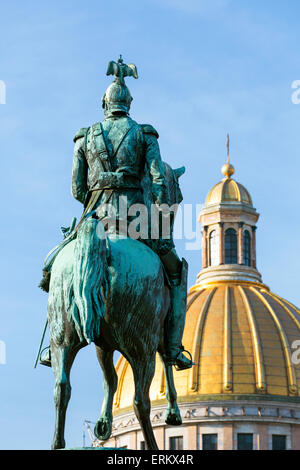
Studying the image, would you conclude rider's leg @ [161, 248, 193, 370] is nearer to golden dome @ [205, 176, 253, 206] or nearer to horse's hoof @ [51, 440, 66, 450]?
horse's hoof @ [51, 440, 66, 450]

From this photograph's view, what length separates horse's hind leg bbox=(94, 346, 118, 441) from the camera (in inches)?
742

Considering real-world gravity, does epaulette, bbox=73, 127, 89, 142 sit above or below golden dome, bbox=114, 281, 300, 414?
below

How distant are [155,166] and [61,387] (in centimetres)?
304

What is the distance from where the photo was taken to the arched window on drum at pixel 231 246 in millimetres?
120675

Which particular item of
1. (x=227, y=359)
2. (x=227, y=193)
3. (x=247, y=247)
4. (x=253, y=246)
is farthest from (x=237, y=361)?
(x=227, y=193)

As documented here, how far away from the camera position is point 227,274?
117 m

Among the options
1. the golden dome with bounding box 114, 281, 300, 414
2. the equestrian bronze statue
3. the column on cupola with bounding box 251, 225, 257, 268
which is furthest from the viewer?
the column on cupola with bounding box 251, 225, 257, 268

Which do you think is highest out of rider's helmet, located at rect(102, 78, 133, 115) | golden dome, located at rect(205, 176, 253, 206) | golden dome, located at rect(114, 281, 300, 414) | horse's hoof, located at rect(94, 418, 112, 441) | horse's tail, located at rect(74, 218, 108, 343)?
golden dome, located at rect(205, 176, 253, 206)

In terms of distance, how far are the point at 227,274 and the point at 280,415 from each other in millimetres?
15635

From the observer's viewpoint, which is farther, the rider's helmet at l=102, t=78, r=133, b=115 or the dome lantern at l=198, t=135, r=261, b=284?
the dome lantern at l=198, t=135, r=261, b=284

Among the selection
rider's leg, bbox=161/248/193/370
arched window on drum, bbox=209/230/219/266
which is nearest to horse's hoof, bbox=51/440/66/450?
rider's leg, bbox=161/248/193/370

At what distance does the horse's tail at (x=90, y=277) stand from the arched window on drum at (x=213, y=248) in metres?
101

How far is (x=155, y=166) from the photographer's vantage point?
18859 mm

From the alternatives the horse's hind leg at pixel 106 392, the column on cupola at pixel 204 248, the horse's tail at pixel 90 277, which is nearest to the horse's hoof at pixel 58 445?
the horse's hind leg at pixel 106 392
